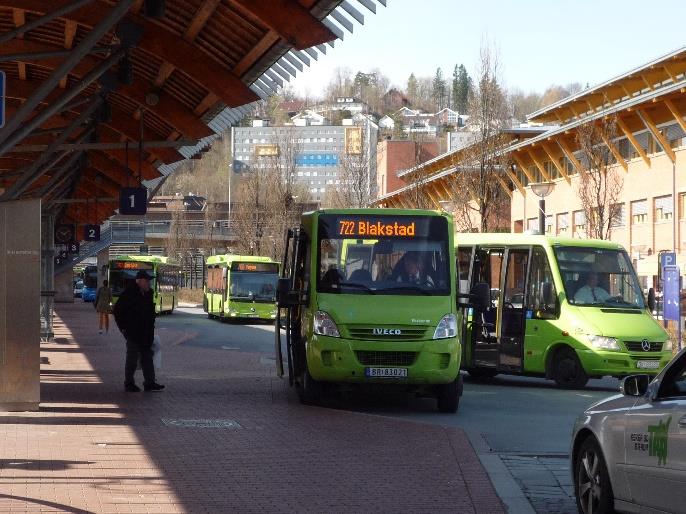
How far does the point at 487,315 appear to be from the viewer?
2386cm

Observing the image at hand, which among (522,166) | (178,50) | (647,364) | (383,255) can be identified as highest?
(522,166)

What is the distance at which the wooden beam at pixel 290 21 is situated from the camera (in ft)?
45.5

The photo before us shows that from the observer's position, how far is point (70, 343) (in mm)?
35531

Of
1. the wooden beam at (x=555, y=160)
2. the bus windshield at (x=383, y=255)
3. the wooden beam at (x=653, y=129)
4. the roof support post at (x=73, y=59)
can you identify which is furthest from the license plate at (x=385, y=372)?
the wooden beam at (x=555, y=160)

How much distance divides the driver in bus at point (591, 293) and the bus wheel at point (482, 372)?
2.27 metres

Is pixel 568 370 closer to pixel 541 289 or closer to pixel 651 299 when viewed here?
pixel 541 289

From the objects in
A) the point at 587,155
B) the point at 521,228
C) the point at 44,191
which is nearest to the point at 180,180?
the point at 521,228

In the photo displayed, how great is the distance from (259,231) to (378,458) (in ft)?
252

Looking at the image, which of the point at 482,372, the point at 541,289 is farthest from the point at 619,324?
the point at 482,372

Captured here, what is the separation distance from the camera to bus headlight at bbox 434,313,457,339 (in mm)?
17828

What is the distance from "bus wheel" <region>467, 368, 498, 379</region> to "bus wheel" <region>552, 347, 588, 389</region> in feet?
4.98

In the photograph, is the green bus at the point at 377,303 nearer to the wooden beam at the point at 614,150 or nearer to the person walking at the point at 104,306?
the person walking at the point at 104,306

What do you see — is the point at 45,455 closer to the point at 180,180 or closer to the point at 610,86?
the point at 610,86

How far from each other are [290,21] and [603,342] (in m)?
10.1
